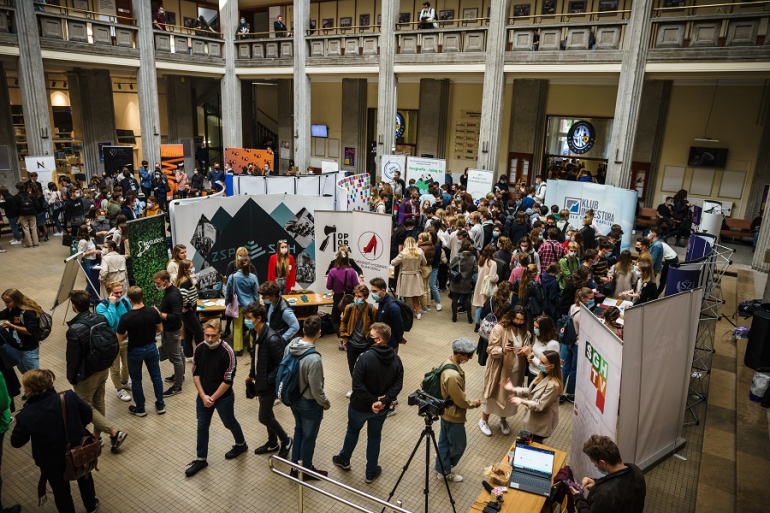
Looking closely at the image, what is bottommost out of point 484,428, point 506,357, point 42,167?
point 484,428

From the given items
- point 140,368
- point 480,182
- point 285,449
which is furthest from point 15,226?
point 480,182

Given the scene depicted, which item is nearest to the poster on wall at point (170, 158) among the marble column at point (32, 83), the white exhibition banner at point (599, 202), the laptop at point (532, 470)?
the marble column at point (32, 83)

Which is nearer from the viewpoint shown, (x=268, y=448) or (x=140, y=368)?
(x=268, y=448)

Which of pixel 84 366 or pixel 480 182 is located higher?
pixel 480 182

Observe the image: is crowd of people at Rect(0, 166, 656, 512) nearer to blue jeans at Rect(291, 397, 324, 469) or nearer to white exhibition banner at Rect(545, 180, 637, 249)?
blue jeans at Rect(291, 397, 324, 469)

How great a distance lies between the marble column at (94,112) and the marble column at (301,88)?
27.2 ft

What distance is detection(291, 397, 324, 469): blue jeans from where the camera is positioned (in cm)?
505

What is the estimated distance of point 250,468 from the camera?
5633mm

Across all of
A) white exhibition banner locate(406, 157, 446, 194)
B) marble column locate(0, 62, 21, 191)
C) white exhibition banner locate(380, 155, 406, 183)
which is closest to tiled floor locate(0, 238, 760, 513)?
white exhibition banner locate(406, 157, 446, 194)

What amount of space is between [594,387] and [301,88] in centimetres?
→ 1949

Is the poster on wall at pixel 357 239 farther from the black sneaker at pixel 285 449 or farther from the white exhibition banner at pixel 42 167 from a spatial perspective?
the white exhibition banner at pixel 42 167

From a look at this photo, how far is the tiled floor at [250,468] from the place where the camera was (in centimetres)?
517

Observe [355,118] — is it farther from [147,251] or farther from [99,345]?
[99,345]

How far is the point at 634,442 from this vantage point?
524 centimetres
